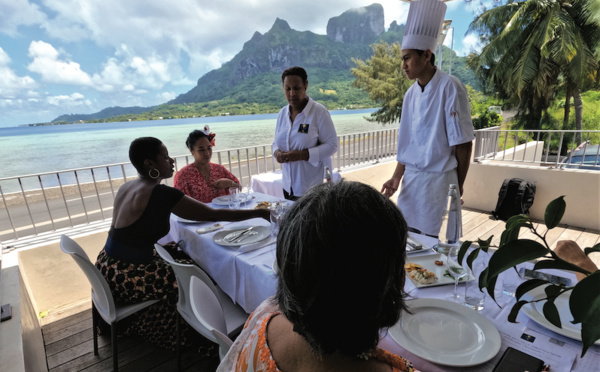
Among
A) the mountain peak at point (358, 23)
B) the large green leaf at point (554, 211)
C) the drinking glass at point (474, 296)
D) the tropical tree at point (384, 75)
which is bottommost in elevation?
the drinking glass at point (474, 296)

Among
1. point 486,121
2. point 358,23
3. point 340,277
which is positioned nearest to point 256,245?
point 340,277

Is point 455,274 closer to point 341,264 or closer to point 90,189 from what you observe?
point 341,264

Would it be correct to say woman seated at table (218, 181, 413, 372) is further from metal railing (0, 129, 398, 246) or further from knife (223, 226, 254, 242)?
metal railing (0, 129, 398, 246)

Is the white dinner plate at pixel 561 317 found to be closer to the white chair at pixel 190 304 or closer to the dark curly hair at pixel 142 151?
the white chair at pixel 190 304

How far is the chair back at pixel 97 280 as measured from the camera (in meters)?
1.50

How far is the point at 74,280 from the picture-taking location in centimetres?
268

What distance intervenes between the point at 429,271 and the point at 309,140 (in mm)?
1663

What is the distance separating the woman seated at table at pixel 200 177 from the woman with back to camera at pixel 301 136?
0.55m

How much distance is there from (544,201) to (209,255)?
4.78 m

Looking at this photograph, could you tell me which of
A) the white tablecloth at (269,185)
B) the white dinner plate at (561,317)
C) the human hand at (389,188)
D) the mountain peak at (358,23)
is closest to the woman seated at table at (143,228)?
the human hand at (389,188)

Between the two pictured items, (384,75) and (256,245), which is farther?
(384,75)

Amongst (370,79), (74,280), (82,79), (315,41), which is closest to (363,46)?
(315,41)

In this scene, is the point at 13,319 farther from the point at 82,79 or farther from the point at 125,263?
the point at 82,79

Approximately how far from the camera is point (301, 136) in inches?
102
